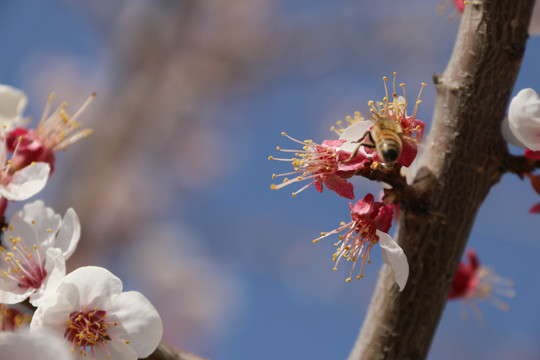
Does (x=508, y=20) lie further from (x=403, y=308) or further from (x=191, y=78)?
(x=191, y=78)

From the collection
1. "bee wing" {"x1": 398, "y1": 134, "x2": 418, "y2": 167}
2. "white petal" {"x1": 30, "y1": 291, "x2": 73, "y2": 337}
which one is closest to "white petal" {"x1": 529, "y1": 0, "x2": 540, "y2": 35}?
"bee wing" {"x1": 398, "y1": 134, "x2": 418, "y2": 167}

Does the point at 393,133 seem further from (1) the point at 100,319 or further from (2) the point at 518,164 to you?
(1) the point at 100,319

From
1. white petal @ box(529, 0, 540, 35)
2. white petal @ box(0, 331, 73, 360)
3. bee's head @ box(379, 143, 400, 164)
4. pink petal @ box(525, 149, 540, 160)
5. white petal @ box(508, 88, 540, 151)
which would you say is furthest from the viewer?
white petal @ box(529, 0, 540, 35)

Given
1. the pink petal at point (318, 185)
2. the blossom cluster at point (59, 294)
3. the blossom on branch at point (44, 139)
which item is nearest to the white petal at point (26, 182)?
the blossom cluster at point (59, 294)

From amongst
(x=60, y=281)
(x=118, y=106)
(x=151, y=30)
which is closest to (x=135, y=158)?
(x=118, y=106)

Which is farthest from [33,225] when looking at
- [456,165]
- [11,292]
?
[456,165]

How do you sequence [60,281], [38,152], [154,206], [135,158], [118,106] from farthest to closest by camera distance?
1. [154,206]
2. [135,158]
3. [118,106]
4. [38,152]
5. [60,281]

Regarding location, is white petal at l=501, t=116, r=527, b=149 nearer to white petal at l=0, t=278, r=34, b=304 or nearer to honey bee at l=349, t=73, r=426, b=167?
honey bee at l=349, t=73, r=426, b=167
